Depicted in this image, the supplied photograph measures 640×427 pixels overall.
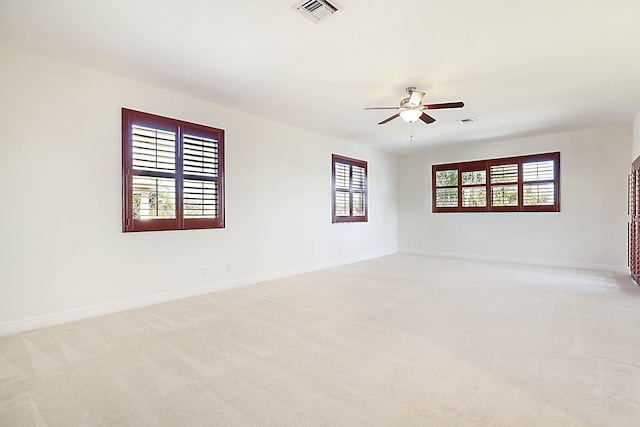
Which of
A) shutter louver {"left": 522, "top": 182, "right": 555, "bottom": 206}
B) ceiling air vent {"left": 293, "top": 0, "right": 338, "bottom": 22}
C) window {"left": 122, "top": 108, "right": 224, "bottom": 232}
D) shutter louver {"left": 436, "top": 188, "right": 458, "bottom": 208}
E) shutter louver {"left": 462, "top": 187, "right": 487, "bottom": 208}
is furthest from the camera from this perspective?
shutter louver {"left": 436, "top": 188, "right": 458, "bottom": 208}

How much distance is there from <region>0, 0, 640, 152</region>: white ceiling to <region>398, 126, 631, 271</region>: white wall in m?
1.72

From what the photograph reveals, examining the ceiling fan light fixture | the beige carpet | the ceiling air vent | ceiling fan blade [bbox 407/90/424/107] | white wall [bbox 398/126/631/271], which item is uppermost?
the ceiling air vent

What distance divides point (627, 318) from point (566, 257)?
3.75 metres

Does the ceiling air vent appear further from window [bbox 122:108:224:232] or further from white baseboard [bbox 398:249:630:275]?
white baseboard [bbox 398:249:630:275]

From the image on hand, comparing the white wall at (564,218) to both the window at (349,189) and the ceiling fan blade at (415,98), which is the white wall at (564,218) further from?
the ceiling fan blade at (415,98)

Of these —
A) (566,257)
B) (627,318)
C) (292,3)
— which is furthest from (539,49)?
(566,257)

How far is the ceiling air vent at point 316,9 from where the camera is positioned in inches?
100

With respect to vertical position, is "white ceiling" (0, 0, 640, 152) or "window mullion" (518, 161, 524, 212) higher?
"white ceiling" (0, 0, 640, 152)

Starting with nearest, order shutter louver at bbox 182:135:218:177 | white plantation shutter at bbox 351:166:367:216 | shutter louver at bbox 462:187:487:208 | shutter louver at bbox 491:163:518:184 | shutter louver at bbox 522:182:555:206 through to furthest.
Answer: shutter louver at bbox 182:135:218:177 → shutter louver at bbox 522:182:555:206 → shutter louver at bbox 491:163:518:184 → white plantation shutter at bbox 351:166:367:216 → shutter louver at bbox 462:187:487:208

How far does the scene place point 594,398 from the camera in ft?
6.63

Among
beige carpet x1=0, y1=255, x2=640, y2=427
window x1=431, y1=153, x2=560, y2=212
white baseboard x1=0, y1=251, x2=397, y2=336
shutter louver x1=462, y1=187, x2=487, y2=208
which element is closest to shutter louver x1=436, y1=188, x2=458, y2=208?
window x1=431, y1=153, x2=560, y2=212

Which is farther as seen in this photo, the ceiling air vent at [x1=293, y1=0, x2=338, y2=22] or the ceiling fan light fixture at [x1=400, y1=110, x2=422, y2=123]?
the ceiling fan light fixture at [x1=400, y1=110, x2=422, y2=123]

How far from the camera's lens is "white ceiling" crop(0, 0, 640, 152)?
8.66 feet

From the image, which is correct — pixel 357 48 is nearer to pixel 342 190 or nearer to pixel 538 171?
pixel 342 190
